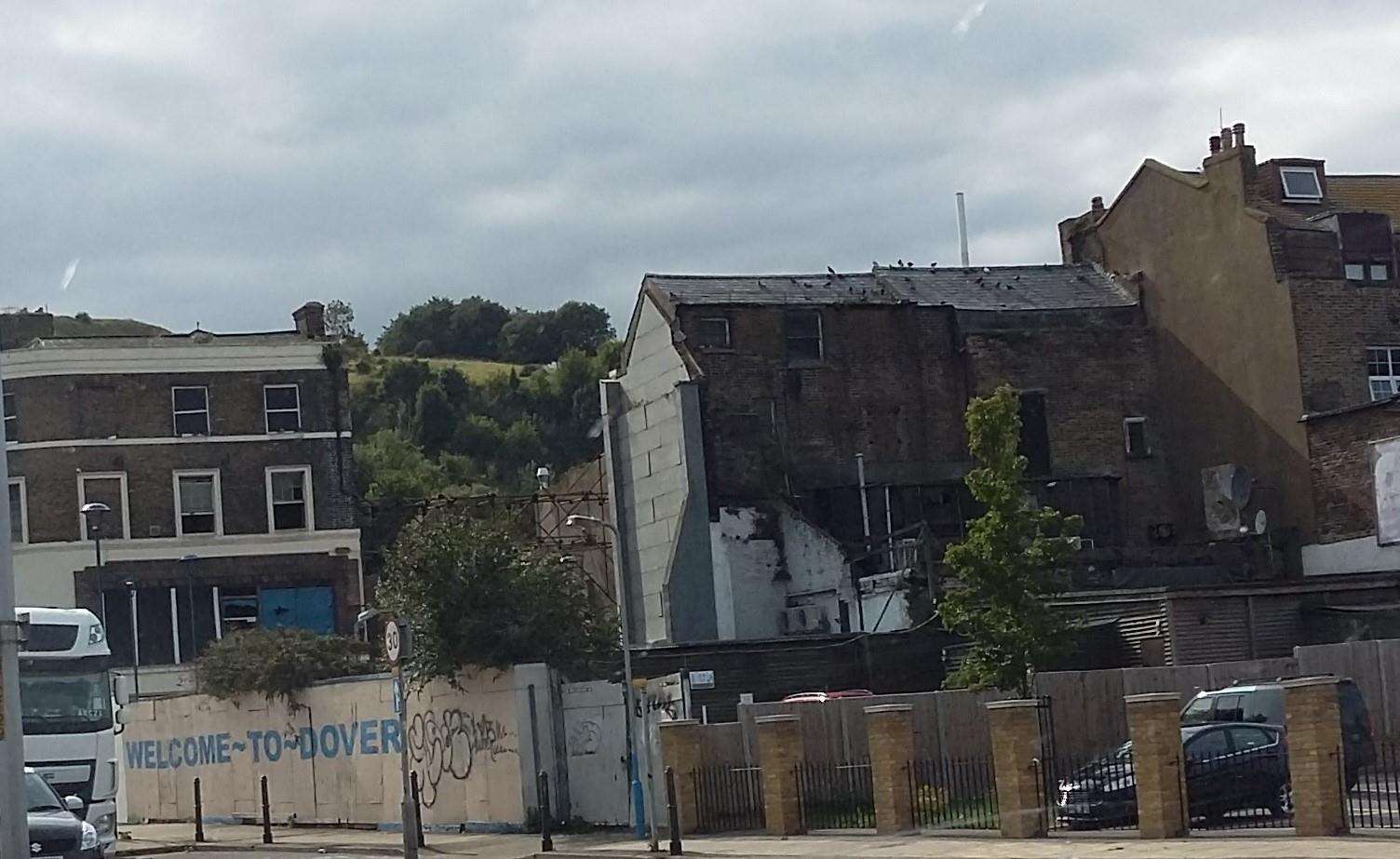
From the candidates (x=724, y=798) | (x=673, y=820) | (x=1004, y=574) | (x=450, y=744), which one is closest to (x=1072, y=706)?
(x=1004, y=574)

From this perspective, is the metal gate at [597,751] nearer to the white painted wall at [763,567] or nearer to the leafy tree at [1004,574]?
the leafy tree at [1004,574]

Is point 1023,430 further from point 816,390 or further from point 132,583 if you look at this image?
point 132,583

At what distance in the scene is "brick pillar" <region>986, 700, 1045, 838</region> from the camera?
24.6m

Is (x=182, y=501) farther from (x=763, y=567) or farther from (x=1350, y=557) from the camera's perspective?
(x=1350, y=557)

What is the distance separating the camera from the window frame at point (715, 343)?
48.5m

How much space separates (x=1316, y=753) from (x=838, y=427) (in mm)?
29472

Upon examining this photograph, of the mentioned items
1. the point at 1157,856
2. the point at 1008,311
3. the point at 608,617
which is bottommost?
the point at 1157,856

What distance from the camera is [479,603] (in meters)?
32.6

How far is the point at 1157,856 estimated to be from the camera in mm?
20750

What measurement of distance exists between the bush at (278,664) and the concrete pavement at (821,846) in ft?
9.61

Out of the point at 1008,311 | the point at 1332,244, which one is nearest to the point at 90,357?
the point at 1008,311

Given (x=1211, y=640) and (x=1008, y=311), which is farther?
(x=1008, y=311)

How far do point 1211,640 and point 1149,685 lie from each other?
557 centimetres

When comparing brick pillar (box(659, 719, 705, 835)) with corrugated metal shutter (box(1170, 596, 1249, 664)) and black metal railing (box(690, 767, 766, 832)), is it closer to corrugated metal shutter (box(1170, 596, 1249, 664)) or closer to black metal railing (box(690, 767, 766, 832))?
black metal railing (box(690, 767, 766, 832))
